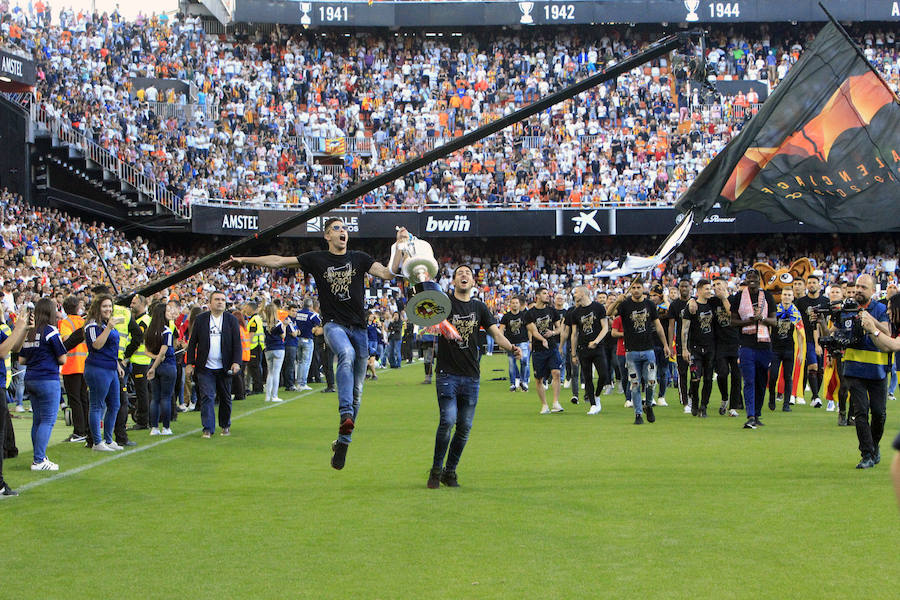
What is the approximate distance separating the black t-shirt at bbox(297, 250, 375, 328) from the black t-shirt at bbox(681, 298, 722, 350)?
304 inches

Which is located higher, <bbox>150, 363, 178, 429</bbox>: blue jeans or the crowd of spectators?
the crowd of spectators

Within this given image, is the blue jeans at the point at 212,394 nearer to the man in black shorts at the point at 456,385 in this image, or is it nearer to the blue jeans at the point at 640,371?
the man in black shorts at the point at 456,385

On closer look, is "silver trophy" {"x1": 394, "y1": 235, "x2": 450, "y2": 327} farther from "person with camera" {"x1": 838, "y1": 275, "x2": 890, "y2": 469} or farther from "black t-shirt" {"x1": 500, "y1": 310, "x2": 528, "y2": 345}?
"black t-shirt" {"x1": 500, "y1": 310, "x2": 528, "y2": 345}

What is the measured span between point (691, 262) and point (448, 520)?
38935mm

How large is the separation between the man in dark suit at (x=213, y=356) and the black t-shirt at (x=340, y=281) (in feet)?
16.6

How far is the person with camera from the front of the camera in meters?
9.65

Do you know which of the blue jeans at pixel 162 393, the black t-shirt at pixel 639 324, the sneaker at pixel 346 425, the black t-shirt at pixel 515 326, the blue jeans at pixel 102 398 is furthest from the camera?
the black t-shirt at pixel 515 326

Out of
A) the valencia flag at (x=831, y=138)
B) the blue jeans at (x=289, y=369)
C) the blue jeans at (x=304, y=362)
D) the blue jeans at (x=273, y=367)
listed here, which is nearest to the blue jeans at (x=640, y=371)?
the valencia flag at (x=831, y=138)

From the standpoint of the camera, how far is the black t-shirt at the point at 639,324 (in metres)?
14.3

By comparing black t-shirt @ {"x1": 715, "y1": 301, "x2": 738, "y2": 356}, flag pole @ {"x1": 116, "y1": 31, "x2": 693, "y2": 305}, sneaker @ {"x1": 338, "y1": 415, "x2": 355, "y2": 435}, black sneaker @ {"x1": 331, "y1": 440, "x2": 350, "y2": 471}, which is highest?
flag pole @ {"x1": 116, "y1": 31, "x2": 693, "y2": 305}

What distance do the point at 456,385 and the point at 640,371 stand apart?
19.6 feet

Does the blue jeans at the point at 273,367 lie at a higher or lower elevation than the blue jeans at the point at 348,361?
lower

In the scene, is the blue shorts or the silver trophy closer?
the silver trophy

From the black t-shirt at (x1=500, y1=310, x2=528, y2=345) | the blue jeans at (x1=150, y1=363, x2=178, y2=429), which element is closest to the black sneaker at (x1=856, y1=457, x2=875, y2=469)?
the blue jeans at (x1=150, y1=363, x2=178, y2=429)
